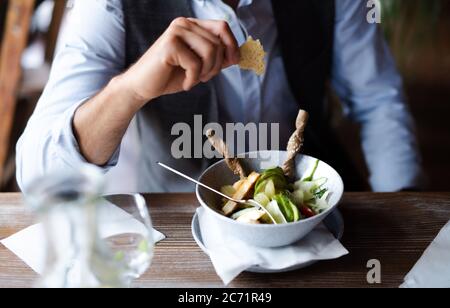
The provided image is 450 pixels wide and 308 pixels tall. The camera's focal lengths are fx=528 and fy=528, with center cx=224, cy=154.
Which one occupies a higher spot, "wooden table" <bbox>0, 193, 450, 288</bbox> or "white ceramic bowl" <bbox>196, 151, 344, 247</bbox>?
"white ceramic bowl" <bbox>196, 151, 344, 247</bbox>

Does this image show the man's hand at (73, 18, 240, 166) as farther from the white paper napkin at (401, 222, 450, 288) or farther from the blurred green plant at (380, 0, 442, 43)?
the blurred green plant at (380, 0, 442, 43)

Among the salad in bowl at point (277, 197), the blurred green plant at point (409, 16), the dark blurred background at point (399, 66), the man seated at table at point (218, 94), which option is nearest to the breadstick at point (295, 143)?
the salad in bowl at point (277, 197)

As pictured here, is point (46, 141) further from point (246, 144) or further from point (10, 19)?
point (10, 19)

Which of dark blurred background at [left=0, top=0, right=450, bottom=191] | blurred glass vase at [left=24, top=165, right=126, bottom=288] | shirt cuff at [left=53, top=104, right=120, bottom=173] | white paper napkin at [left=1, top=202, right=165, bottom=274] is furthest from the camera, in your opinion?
dark blurred background at [left=0, top=0, right=450, bottom=191]

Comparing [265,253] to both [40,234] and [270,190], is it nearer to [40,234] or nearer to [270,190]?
[270,190]

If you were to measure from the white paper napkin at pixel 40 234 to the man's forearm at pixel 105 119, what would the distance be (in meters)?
0.18

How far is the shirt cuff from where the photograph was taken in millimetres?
948

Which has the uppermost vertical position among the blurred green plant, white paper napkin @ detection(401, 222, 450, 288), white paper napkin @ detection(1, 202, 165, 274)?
the blurred green plant

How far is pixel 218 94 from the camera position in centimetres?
121

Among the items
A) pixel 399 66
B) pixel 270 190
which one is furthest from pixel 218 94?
pixel 399 66

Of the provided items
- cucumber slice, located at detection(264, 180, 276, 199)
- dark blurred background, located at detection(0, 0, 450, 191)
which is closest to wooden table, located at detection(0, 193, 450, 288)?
cucumber slice, located at detection(264, 180, 276, 199)

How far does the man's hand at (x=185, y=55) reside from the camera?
794 millimetres

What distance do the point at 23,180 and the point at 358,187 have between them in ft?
2.53

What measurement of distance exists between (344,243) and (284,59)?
0.58 m
